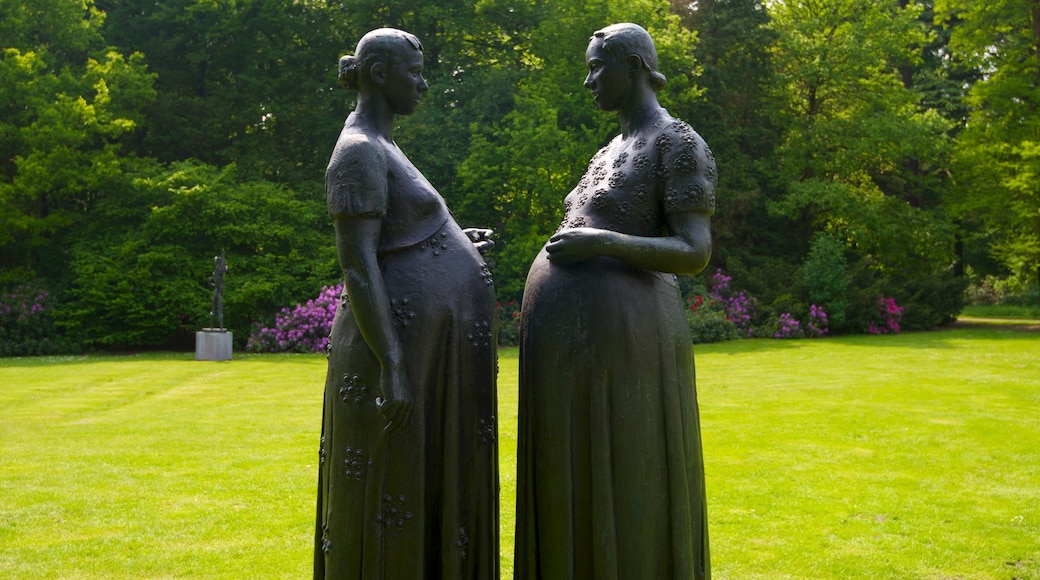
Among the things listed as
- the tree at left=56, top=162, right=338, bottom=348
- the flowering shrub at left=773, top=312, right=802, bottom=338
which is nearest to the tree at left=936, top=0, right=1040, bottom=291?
the flowering shrub at left=773, top=312, right=802, bottom=338

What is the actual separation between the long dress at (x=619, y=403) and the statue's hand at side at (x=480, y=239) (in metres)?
0.38

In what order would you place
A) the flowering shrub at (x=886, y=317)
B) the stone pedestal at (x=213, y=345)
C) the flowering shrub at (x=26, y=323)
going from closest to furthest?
the stone pedestal at (x=213, y=345) < the flowering shrub at (x=26, y=323) < the flowering shrub at (x=886, y=317)

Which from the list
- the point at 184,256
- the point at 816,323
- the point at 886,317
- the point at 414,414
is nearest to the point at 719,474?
the point at 414,414

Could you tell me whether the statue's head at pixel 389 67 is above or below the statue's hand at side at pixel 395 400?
above

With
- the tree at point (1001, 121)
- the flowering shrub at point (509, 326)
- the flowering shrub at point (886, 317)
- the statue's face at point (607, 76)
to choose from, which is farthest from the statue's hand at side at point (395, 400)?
the tree at point (1001, 121)

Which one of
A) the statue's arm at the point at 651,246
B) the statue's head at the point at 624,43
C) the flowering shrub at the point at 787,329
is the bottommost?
the flowering shrub at the point at 787,329

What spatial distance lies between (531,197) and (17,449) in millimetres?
16190

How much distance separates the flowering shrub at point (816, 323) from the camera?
75.5 ft

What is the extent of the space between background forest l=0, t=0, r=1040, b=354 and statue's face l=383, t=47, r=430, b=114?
19425mm

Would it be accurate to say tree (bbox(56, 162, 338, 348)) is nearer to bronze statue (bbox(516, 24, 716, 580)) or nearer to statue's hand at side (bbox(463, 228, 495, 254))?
statue's hand at side (bbox(463, 228, 495, 254))

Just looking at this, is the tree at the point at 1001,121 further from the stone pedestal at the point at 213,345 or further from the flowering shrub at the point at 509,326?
the stone pedestal at the point at 213,345

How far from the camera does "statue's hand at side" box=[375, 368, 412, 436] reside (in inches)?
130

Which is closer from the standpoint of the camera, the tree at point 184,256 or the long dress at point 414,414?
the long dress at point 414,414

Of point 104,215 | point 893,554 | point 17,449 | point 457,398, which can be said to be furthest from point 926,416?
point 104,215
